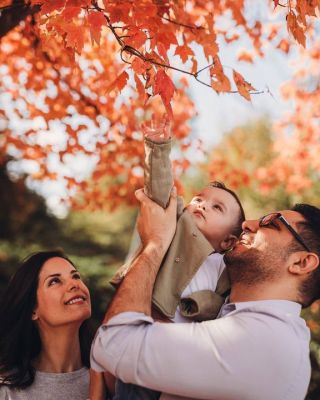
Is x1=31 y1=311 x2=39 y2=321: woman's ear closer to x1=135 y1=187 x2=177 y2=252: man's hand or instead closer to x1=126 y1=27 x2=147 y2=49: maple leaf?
x1=135 y1=187 x2=177 y2=252: man's hand

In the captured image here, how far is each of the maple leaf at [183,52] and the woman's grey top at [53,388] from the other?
2081 mm

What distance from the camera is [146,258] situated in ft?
8.44

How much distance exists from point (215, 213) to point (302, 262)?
27.6 inches

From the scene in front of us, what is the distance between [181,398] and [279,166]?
882 centimetres

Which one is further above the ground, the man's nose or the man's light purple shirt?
the man's nose

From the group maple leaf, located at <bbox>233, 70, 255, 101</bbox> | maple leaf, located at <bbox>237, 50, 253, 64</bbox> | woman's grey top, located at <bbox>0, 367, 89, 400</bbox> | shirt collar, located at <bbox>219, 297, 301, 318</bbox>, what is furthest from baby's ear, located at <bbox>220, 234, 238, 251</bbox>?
maple leaf, located at <bbox>237, 50, 253, 64</bbox>

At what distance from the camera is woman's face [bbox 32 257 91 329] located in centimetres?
329

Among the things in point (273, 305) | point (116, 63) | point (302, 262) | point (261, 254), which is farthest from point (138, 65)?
point (116, 63)

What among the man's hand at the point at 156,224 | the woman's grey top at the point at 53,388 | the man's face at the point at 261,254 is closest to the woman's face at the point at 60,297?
the woman's grey top at the point at 53,388

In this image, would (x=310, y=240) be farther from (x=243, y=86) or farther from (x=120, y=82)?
(x=120, y=82)

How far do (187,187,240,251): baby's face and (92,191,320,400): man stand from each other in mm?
524

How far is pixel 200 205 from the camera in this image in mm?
3172

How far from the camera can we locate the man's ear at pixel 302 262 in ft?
8.46

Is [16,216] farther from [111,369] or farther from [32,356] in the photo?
[111,369]
